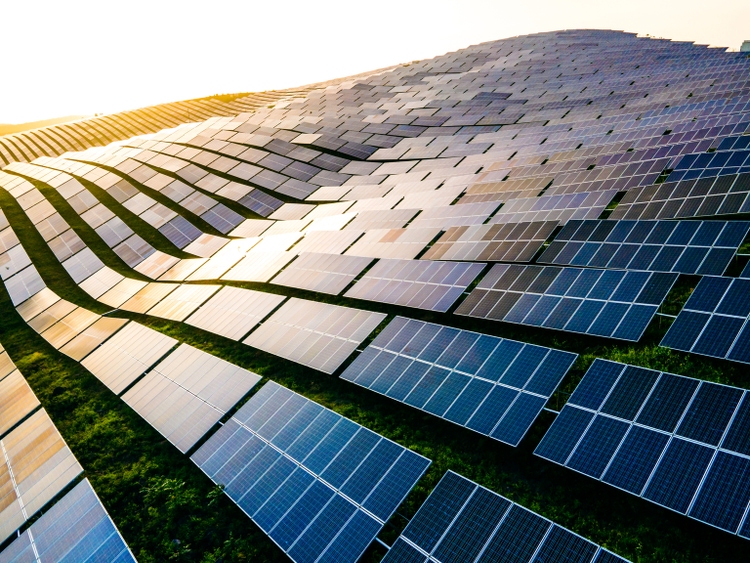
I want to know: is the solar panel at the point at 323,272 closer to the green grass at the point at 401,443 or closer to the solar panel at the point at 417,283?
the solar panel at the point at 417,283

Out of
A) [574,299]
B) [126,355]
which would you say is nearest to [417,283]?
[574,299]

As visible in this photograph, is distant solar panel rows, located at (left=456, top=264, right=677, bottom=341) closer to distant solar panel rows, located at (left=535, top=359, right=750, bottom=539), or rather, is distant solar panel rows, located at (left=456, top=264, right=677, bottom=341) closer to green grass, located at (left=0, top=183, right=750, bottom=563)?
green grass, located at (left=0, top=183, right=750, bottom=563)

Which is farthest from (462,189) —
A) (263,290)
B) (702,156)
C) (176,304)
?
(176,304)

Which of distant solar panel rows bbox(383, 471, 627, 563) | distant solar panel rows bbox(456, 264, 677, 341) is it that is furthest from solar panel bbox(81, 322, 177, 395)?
distant solar panel rows bbox(383, 471, 627, 563)

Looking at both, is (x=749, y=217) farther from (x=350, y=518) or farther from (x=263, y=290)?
(x=263, y=290)

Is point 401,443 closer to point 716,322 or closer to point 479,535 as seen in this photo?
point 479,535

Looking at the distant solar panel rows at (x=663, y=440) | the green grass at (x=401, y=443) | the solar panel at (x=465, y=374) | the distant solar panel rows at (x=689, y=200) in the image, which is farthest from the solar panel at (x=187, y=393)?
the distant solar panel rows at (x=689, y=200)
